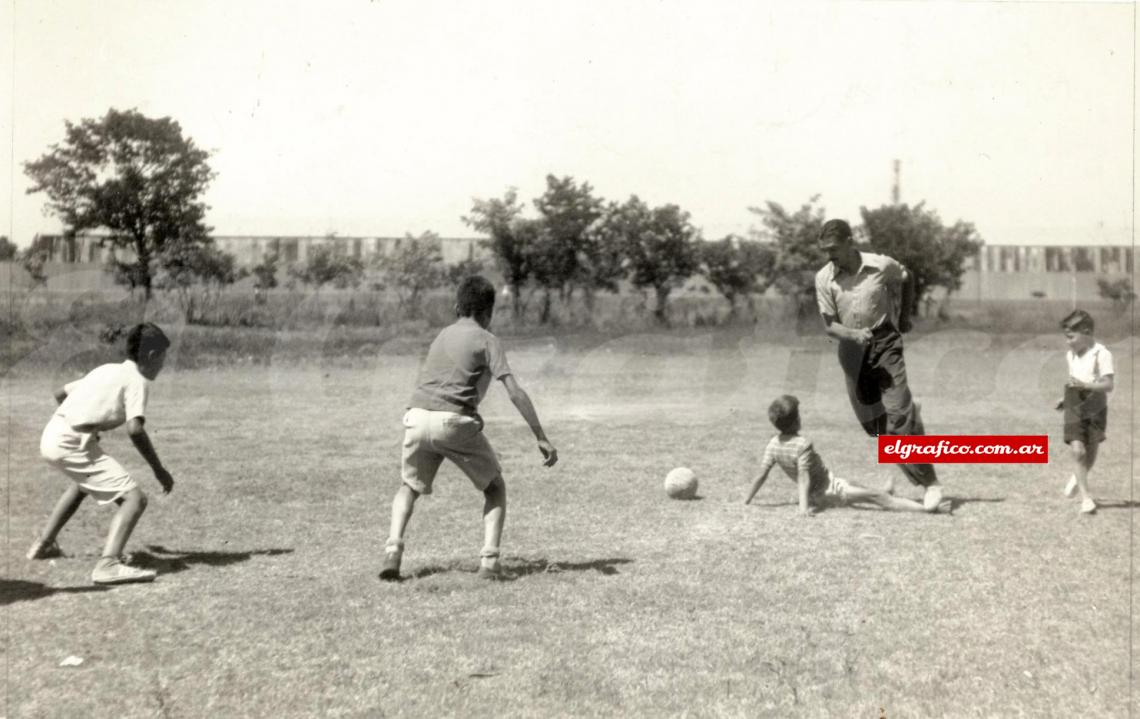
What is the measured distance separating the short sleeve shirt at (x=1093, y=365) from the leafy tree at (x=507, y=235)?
18490 millimetres

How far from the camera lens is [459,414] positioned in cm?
579

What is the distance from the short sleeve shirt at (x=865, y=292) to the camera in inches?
309

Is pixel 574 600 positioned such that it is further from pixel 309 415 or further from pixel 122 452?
pixel 309 415

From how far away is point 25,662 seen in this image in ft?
14.7

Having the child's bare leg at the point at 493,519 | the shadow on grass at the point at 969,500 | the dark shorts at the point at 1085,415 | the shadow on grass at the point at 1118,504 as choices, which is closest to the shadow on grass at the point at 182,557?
the child's bare leg at the point at 493,519

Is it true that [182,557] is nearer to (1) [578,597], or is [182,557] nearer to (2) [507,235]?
(1) [578,597]

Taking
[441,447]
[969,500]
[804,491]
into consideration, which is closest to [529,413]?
[441,447]

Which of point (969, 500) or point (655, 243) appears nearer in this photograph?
point (969, 500)

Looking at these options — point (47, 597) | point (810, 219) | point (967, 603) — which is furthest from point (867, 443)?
point (810, 219)

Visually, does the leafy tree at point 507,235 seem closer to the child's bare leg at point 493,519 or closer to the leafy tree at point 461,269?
the leafy tree at point 461,269

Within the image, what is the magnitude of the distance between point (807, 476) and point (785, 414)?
481 millimetres

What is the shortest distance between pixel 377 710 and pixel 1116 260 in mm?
28463

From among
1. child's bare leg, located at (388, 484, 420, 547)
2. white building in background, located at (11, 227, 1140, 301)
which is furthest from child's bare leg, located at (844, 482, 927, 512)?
white building in background, located at (11, 227, 1140, 301)

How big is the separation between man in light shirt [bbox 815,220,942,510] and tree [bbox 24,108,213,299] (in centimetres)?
1329
